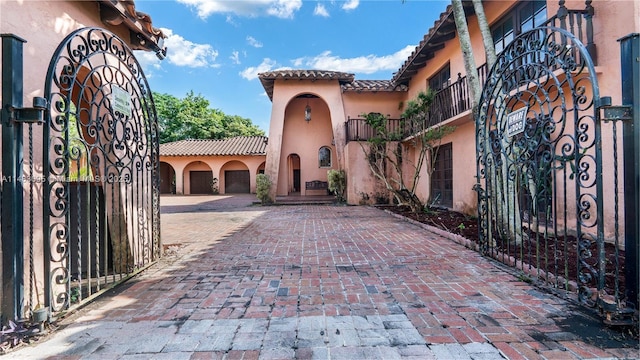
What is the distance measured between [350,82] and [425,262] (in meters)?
11.1

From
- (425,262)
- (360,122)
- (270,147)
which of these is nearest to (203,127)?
(270,147)

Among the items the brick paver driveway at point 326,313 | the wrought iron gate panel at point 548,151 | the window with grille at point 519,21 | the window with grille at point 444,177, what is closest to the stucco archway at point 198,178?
the window with grille at point 444,177

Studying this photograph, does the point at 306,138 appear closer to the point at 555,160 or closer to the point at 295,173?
the point at 295,173

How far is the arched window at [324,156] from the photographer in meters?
16.1

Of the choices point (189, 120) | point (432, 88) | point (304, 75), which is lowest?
point (432, 88)

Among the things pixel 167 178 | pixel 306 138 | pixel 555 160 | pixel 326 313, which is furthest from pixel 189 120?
pixel 555 160

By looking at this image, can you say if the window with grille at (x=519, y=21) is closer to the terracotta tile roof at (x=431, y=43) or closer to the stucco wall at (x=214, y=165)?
the terracotta tile roof at (x=431, y=43)

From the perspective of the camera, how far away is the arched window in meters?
16.1

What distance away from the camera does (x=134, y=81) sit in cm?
399

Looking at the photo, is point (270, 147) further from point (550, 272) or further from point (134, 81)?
point (550, 272)

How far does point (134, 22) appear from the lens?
12.9ft

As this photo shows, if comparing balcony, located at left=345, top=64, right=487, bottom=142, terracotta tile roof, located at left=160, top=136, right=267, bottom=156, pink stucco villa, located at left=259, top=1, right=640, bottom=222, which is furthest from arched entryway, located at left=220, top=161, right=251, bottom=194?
balcony, located at left=345, top=64, right=487, bottom=142

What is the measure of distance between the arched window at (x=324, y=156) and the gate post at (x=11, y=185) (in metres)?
14.1

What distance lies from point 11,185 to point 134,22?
296cm
